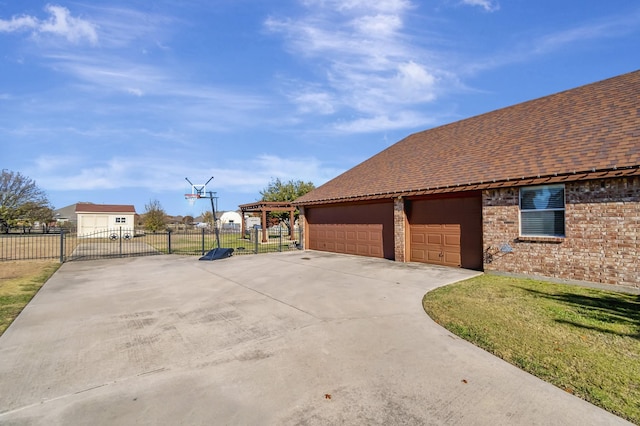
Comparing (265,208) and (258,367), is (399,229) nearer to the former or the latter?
(258,367)

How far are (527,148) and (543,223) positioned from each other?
273cm

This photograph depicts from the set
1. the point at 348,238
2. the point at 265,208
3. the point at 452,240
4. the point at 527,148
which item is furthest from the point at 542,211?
the point at 265,208

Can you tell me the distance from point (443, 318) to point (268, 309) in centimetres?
332

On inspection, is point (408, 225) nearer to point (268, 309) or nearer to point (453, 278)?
→ point (453, 278)

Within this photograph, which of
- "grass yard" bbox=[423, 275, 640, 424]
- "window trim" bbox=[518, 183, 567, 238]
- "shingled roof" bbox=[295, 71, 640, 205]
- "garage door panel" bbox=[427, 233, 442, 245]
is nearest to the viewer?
"grass yard" bbox=[423, 275, 640, 424]

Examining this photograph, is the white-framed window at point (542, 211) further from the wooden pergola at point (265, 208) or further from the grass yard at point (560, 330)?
the wooden pergola at point (265, 208)

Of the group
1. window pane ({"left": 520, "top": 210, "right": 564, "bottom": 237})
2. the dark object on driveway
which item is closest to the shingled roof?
window pane ({"left": 520, "top": 210, "right": 564, "bottom": 237})

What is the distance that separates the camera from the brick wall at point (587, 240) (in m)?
7.77

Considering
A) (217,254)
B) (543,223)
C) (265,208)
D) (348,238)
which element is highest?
(265,208)

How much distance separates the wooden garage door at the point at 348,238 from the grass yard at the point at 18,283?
1186cm

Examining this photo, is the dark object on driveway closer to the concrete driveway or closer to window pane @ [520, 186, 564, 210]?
the concrete driveway

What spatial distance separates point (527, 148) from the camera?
34.7 ft

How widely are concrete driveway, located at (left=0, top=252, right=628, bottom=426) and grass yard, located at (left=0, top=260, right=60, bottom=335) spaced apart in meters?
0.31

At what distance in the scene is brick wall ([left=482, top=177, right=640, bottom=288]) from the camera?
777 centimetres
